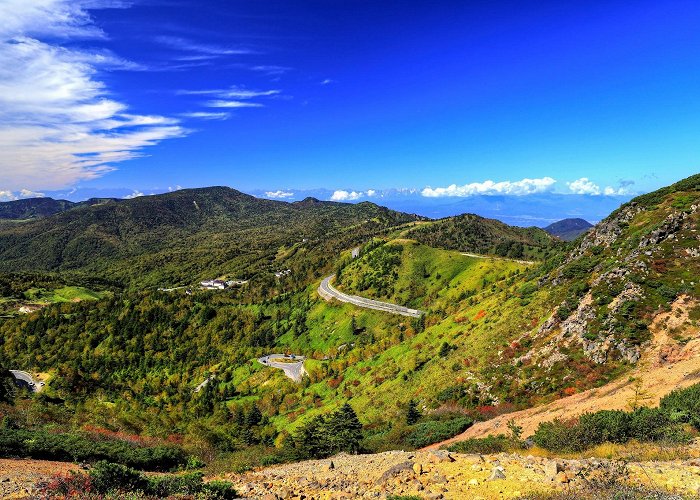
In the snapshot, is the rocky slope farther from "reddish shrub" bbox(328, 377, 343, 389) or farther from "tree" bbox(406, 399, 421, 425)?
"reddish shrub" bbox(328, 377, 343, 389)

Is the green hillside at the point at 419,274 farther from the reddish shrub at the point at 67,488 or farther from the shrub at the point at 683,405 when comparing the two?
the reddish shrub at the point at 67,488

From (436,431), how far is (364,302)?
83.5 meters

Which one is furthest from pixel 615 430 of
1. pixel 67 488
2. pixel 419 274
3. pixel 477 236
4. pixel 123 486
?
pixel 477 236

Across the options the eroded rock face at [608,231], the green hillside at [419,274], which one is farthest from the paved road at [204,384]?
the eroded rock face at [608,231]

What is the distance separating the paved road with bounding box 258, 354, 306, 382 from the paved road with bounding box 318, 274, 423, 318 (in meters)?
23.1

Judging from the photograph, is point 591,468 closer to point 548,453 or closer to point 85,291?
point 548,453

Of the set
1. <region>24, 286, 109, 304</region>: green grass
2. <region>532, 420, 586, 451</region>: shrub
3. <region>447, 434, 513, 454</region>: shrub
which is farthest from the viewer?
<region>24, 286, 109, 304</region>: green grass

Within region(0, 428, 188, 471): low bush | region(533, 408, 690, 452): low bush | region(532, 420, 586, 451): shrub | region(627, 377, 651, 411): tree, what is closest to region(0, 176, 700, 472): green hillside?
region(0, 428, 188, 471): low bush

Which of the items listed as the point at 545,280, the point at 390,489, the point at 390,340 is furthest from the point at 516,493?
the point at 390,340

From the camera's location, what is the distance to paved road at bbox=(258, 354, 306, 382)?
8656 cm

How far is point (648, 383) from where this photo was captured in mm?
24453

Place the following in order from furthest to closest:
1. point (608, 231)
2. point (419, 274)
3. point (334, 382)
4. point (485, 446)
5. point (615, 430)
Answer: point (419, 274) → point (334, 382) → point (608, 231) → point (485, 446) → point (615, 430)

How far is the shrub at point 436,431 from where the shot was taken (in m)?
27.6

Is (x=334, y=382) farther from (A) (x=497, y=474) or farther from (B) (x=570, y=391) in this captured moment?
(A) (x=497, y=474)
